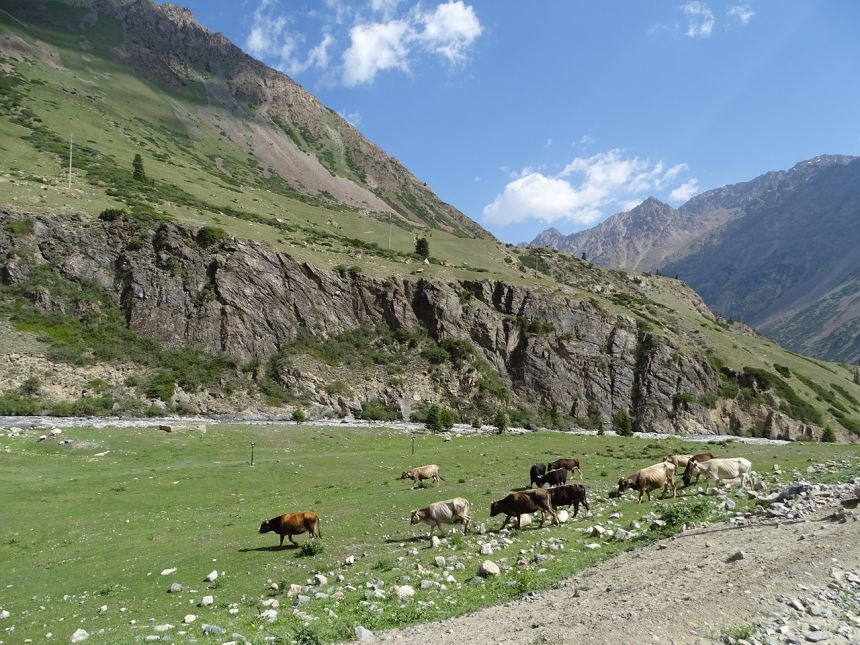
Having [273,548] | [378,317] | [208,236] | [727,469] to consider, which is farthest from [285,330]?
[727,469]

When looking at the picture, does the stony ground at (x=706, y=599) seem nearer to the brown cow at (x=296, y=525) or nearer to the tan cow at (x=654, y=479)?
the brown cow at (x=296, y=525)

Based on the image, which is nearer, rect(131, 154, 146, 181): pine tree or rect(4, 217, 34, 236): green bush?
rect(4, 217, 34, 236): green bush

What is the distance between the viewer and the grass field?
12.3 metres

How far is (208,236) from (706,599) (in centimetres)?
8435

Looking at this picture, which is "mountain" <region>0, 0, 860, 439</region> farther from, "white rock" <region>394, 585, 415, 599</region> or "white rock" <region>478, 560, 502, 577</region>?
"white rock" <region>394, 585, 415, 599</region>

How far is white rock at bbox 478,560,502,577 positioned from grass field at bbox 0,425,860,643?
1.21 ft

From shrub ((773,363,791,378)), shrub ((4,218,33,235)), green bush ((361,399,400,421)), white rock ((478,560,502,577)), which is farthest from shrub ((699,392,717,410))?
shrub ((4,218,33,235))

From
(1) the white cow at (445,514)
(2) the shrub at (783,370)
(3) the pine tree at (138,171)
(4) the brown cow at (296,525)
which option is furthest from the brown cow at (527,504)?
(3) the pine tree at (138,171)

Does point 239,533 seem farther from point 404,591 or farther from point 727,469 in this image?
point 727,469

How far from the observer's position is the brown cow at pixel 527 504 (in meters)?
18.9

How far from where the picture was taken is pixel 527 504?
62.0 ft

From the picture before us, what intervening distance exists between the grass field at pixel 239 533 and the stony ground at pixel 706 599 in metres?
1.22

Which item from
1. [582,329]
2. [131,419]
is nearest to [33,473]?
[131,419]

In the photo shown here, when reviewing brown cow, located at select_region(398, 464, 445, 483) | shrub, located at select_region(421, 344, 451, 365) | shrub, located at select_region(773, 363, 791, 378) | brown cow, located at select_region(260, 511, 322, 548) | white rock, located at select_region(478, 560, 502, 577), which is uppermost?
shrub, located at select_region(421, 344, 451, 365)
